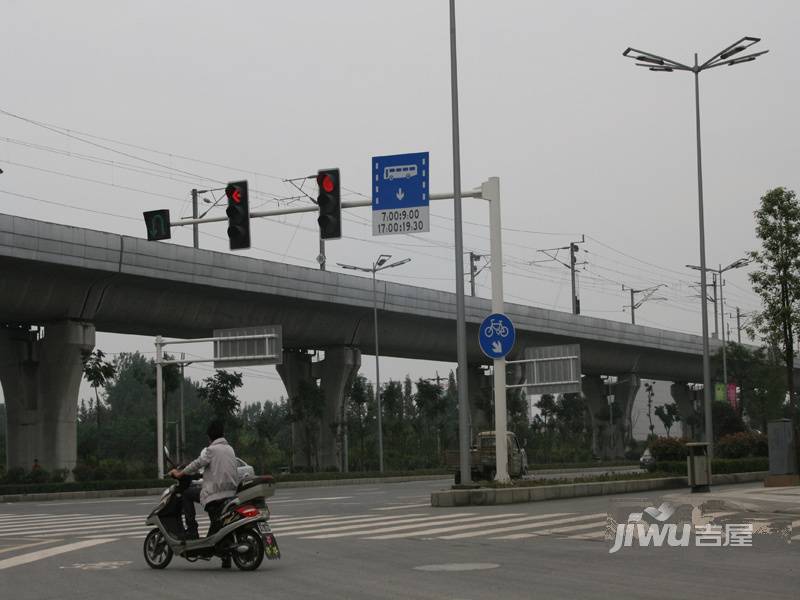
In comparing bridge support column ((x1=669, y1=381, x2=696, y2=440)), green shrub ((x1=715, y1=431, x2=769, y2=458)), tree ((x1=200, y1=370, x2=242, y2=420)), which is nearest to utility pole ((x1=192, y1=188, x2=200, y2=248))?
tree ((x1=200, y1=370, x2=242, y2=420))

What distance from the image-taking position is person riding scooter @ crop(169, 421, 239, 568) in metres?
13.4

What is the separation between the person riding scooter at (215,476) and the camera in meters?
13.4

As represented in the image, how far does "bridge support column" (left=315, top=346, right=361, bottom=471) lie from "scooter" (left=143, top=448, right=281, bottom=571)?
5194 centimetres

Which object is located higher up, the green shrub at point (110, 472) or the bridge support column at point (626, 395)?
the bridge support column at point (626, 395)

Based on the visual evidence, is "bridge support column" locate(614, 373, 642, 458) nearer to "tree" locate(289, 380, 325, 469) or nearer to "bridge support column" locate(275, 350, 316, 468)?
"bridge support column" locate(275, 350, 316, 468)

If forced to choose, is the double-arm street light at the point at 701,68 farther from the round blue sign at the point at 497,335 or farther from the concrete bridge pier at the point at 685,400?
the concrete bridge pier at the point at 685,400

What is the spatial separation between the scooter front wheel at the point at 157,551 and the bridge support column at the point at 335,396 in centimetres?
5154

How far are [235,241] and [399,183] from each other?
12.4ft

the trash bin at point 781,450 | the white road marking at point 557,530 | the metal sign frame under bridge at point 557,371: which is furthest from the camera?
the metal sign frame under bridge at point 557,371

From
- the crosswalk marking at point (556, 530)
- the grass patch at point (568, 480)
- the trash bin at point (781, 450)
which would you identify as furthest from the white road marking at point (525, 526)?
the trash bin at point (781, 450)

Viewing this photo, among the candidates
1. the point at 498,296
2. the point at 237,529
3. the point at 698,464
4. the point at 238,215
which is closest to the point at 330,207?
the point at 238,215

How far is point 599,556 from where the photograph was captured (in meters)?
14.0

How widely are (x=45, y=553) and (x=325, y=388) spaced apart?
51.2 metres

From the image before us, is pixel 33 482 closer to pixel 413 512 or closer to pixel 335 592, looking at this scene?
pixel 413 512
